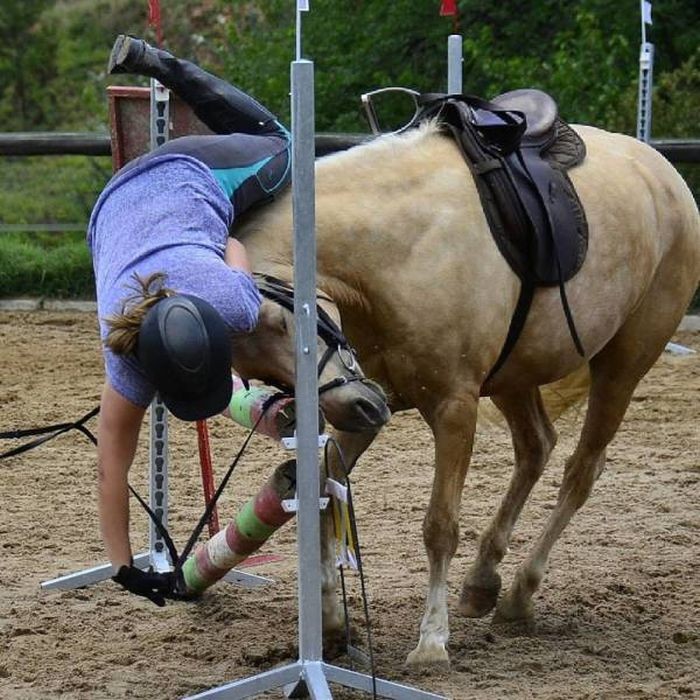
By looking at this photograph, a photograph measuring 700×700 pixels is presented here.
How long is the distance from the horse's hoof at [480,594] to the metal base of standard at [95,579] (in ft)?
2.50

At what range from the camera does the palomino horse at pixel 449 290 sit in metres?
3.98

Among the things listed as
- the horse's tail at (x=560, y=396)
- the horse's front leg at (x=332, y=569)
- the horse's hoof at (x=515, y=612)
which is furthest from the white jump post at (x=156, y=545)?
the horse's tail at (x=560, y=396)

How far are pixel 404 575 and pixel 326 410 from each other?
172cm

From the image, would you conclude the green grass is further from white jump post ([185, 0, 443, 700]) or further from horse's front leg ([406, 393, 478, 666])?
white jump post ([185, 0, 443, 700])

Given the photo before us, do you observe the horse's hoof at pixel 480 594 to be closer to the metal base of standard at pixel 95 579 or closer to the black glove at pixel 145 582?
the metal base of standard at pixel 95 579

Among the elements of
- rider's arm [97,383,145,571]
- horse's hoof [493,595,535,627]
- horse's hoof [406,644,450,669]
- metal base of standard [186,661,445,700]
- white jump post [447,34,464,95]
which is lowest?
horse's hoof [493,595,535,627]

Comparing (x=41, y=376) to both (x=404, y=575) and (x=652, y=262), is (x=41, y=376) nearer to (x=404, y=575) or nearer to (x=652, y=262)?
(x=404, y=575)

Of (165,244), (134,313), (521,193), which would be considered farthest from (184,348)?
(521,193)

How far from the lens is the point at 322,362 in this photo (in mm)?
3537

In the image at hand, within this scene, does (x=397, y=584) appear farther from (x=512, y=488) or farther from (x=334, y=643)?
(x=334, y=643)

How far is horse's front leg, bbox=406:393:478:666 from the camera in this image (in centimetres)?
415

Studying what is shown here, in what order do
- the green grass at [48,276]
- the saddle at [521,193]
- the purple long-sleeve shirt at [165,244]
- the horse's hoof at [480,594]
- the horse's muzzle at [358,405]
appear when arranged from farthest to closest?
the green grass at [48,276] → the horse's hoof at [480,594] → the saddle at [521,193] → the horse's muzzle at [358,405] → the purple long-sleeve shirt at [165,244]

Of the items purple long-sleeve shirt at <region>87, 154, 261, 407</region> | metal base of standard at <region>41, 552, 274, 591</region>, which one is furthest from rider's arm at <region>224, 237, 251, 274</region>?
metal base of standard at <region>41, 552, 274, 591</region>

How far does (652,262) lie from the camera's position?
4820 millimetres
